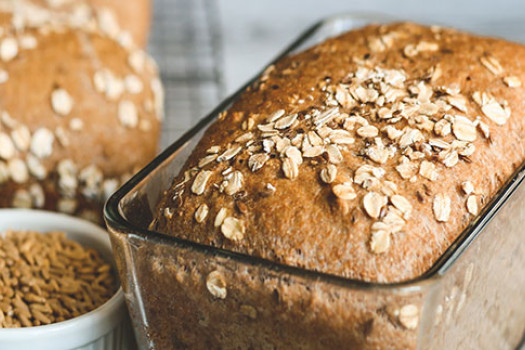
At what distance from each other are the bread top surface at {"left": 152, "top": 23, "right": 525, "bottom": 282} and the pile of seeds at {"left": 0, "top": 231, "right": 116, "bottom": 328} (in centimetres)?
20

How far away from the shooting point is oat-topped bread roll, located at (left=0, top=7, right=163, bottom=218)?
125cm

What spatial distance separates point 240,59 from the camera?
7.98 feet

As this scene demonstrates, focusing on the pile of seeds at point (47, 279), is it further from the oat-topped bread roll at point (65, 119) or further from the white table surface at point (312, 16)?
the white table surface at point (312, 16)

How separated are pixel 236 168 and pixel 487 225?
0.89 ft

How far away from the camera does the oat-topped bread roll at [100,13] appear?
1445mm

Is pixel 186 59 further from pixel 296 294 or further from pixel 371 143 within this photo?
pixel 296 294

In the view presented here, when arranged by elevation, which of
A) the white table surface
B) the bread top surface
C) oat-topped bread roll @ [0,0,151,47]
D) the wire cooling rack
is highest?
the bread top surface

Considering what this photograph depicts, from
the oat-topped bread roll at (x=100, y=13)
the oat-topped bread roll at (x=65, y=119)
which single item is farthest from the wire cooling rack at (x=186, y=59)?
the oat-topped bread roll at (x=65, y=119)

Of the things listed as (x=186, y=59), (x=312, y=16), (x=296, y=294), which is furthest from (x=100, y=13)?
(x=312, y=16)

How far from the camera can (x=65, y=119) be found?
50.0 inches

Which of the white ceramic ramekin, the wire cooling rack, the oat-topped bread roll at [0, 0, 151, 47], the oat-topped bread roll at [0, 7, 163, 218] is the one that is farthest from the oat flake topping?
the wire cooling rack

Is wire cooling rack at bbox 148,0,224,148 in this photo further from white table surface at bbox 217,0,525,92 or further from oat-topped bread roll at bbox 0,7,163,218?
oat-topped bread roll at bbox 0,7,163,218

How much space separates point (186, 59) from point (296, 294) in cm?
139

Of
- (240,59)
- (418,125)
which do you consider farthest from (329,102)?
(240,59)
